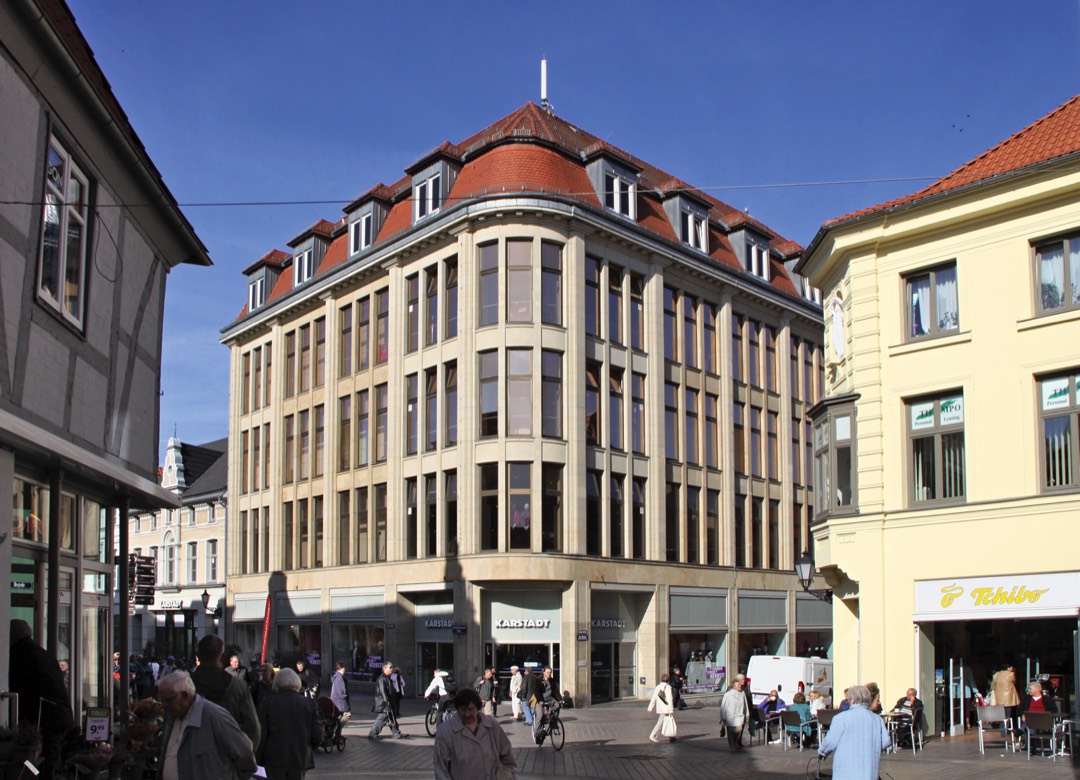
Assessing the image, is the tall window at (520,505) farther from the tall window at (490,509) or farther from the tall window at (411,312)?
the tall window at (411,312)

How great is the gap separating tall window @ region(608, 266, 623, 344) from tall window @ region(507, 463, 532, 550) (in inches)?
233

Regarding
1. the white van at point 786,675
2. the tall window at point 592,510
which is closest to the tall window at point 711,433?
the tall window at point 592,510

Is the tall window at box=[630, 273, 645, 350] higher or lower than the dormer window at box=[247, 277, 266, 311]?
lower

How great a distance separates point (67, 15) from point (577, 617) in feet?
91.6

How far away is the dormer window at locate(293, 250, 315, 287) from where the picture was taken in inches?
1997

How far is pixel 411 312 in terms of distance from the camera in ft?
141

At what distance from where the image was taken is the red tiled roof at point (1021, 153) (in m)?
20.9

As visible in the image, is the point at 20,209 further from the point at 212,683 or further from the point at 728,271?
the point at 728,271

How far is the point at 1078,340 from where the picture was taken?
19906 mm

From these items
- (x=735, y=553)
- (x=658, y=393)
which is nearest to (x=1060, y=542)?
(x=658, y=393)

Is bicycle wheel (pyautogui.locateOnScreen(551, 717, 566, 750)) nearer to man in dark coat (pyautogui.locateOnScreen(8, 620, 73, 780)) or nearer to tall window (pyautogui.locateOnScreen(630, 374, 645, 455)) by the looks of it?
man in dark coat (pyautogui.locateOnScreen(8, 620, 73, 780))

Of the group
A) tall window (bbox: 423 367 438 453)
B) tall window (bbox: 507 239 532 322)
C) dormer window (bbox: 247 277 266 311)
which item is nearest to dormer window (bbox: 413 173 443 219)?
tall window (bbox: 507 239 532 322)

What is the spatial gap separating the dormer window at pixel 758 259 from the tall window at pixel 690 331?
5.07m

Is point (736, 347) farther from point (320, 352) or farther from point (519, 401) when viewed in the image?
point (320, 352)
